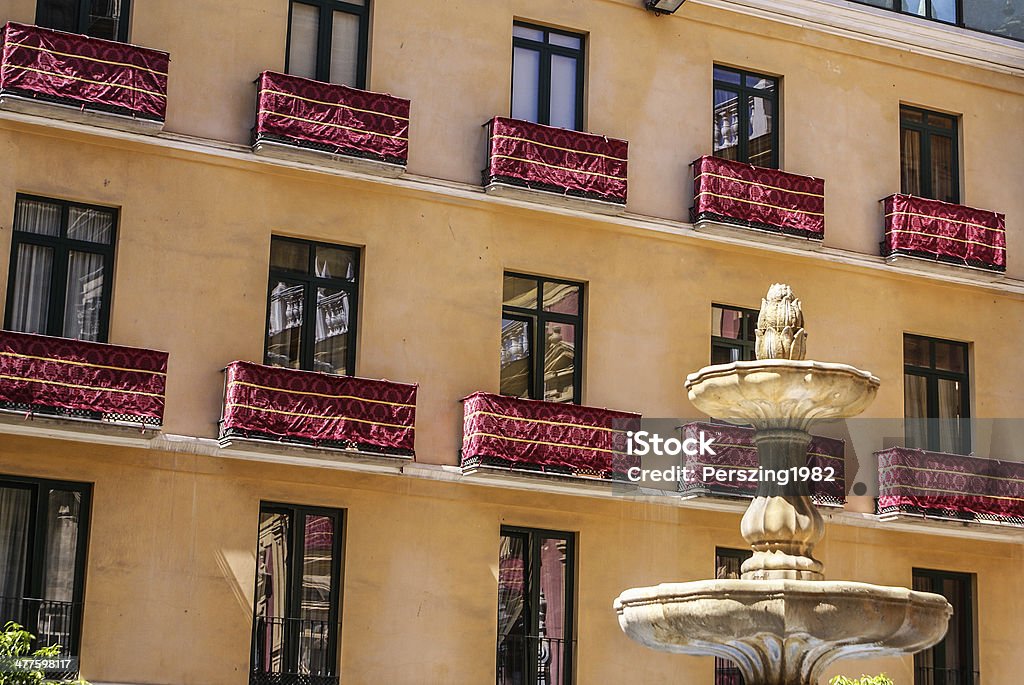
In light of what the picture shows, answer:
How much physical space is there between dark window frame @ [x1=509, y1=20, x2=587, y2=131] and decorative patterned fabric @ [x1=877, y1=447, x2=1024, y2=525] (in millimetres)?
7138

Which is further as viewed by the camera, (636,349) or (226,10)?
(636,349)

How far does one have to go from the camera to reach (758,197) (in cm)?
2583

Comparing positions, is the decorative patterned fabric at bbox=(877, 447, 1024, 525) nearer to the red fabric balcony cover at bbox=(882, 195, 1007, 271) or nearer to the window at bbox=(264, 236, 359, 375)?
the red fabric balcony cover at bbox=(882, 195, 1007, 271)

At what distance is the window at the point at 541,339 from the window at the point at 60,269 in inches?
233

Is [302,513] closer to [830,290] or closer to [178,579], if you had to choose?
[178,579]

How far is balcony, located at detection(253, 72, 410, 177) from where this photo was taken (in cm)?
2281

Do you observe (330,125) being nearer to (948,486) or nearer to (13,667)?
(13,667)

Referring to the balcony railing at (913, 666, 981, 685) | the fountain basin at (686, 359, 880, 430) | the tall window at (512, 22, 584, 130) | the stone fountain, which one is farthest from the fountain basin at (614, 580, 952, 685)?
the tall window at (512, 22, 584, 130)

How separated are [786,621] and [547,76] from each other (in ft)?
41.4

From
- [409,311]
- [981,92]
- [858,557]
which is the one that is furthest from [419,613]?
[981,92]

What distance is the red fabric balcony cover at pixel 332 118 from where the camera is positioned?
22.8m

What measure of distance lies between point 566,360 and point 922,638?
33.0 feet

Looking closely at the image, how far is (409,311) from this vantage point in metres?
23.7

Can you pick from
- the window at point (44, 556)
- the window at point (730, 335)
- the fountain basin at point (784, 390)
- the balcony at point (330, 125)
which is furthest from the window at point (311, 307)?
→ the fountain basin at point (784, 390)
